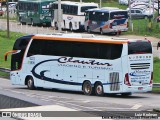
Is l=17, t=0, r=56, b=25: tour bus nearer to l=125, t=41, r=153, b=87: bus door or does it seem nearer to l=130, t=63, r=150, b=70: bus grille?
l=125, t=41, r=153, b=87: bus door

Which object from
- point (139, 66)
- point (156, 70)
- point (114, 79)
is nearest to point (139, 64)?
point (139, 66)

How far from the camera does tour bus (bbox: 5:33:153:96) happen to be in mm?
32438

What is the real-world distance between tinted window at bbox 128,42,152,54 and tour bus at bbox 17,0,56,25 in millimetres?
45641

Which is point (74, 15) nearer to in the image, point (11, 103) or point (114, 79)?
point (114, 79)

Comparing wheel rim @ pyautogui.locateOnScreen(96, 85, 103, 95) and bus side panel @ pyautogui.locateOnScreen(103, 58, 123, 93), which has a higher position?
bus side panel @ pyautogui.locateOnScreen(103, 58, 123, 93)

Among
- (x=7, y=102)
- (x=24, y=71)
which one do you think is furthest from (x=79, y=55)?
(x=7, y=102)

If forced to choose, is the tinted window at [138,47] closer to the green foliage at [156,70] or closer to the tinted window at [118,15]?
the green foliage at [156,70]

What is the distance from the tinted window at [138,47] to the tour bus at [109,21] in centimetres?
3240

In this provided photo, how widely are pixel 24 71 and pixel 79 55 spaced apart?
4.86 m

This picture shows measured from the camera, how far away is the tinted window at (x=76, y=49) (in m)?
32.8

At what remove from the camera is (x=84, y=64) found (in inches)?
1348

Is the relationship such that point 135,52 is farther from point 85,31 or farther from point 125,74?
point 85,31

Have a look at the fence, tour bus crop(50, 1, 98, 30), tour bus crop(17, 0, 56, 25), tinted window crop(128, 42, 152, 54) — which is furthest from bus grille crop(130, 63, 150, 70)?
tour bus crop(17, 0, 56, 25)

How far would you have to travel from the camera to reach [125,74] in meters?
32.3
